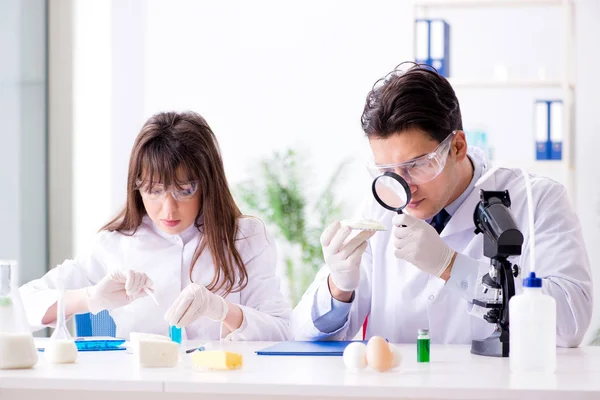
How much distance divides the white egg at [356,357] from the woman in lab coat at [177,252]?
0.72 metres

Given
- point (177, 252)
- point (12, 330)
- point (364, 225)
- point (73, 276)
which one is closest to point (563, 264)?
point (364, 225)

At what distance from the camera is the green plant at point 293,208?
4.80m

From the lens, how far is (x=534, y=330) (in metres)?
1.54

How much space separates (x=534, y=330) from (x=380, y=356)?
0.29 meters

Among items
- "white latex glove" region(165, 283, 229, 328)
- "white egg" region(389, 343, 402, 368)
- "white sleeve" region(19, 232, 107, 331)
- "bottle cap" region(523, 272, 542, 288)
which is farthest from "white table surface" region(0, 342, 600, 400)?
"white sleeve" region(19, 232, 107, 331)

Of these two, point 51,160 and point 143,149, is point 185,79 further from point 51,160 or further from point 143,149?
point 143,149

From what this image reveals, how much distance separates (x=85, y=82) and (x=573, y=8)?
260cm

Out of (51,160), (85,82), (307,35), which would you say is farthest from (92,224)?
(307,35)

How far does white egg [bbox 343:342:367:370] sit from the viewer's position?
1.57m

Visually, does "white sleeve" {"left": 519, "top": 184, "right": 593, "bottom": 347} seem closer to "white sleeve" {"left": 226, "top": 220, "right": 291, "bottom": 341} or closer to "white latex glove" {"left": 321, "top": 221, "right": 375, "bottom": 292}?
"white latex glove" {"left": 321, "top": 221, "right": 375, "bottom": 292}

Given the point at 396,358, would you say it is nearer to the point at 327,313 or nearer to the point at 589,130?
the point at 327,313

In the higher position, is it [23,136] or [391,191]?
[23,136]

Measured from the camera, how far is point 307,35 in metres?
5.15

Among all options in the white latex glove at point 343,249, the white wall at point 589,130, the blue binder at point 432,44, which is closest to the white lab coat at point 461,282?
the white latex glove at point 343,249
